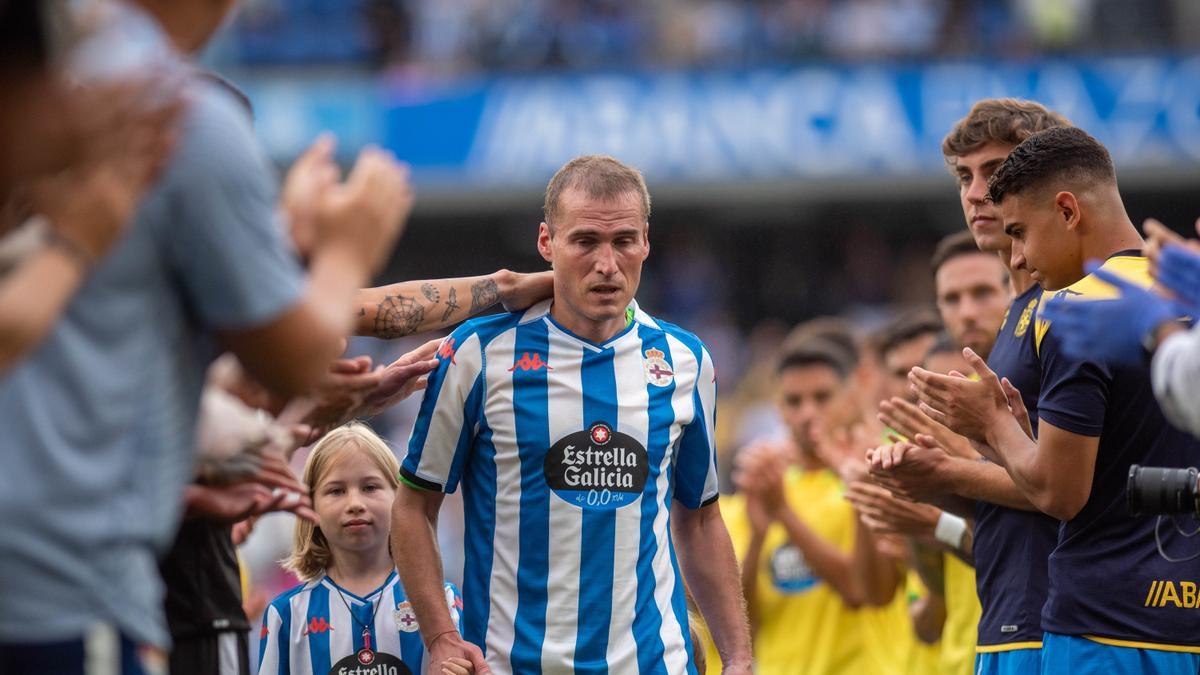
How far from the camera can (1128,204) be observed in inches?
956

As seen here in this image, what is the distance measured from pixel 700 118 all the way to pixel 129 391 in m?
19.5

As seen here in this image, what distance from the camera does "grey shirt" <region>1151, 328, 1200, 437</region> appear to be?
3.45 meters

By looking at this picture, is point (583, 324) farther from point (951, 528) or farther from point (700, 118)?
point (700, 118)

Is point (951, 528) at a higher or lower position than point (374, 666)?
higher

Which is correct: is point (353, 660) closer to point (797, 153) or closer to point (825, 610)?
point (825, 610)

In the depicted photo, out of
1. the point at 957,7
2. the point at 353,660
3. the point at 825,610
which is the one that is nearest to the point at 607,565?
the point at 353,660

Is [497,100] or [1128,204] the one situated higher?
[497,100]

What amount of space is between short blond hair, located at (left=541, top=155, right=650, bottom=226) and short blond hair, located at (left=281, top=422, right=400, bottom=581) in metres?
1.14

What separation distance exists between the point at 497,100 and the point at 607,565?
17.5 metres

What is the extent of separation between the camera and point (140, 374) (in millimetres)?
2619

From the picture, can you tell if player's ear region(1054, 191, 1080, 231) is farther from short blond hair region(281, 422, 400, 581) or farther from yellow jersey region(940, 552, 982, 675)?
short blond hair region(281, 422, 400, 581)

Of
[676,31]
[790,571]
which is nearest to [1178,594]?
[790,571]

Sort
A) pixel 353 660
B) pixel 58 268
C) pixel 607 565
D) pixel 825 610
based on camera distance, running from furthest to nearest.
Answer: pixel 825 610
pixel 353 660
pixel 607 565
pixel 58 268

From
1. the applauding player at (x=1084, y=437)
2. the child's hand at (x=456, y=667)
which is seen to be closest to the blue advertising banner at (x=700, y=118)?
the applauding player at (x=1084, y=437)
